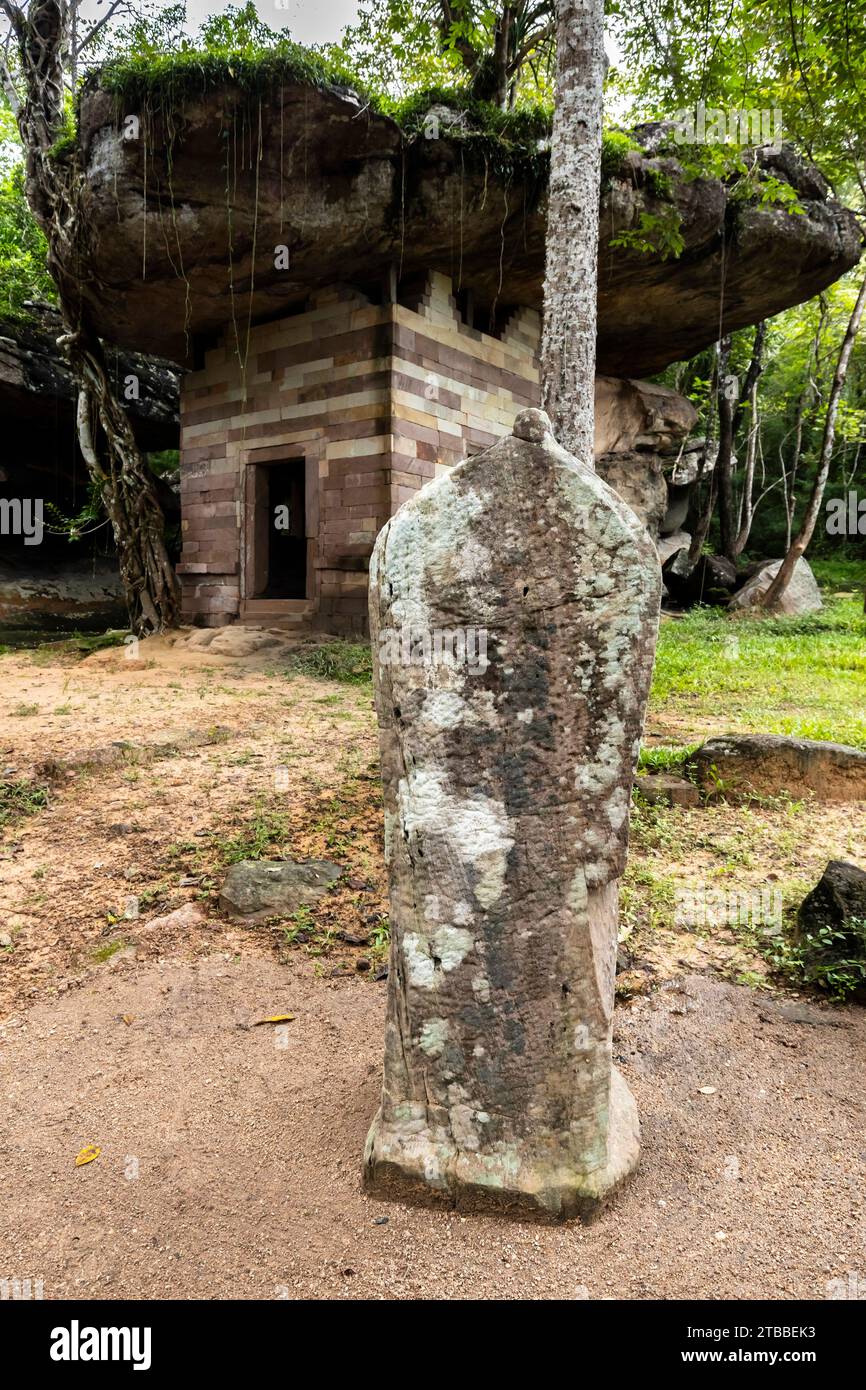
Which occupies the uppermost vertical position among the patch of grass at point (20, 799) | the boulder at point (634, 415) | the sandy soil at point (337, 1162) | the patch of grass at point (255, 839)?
the boulder at point (634, 415)

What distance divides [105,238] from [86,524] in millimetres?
5829

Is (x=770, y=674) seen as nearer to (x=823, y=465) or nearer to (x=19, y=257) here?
(x=823, y=465)

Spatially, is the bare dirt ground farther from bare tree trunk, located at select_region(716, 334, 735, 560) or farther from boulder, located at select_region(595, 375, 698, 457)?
bare tree trunk, located at select_region(716, 334, 735, 560)

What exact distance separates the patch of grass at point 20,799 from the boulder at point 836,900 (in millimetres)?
4041

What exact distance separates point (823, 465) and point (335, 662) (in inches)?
365

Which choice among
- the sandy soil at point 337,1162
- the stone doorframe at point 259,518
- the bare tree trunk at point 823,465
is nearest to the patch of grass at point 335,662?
the stone doorframe at point 259,518

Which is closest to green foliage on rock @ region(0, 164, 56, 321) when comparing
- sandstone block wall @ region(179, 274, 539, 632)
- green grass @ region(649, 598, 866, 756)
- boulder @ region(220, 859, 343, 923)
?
sandstone block wall @ region(179, 274, 539, 632)

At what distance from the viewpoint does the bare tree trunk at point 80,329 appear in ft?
28.4

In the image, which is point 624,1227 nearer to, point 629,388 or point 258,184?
point 258,184

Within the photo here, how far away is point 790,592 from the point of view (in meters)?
14.3

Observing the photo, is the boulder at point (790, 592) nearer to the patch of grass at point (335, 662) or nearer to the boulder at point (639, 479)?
the boulder at point (639, 479)

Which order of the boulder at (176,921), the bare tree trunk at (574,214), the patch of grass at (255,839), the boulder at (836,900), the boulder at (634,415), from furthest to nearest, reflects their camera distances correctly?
1. the boulder at (634,415)
2. the bare tree trunk at (574,214)
3. the patch of grass at (255,839)
4. the boulder at (176,921)
5. the boulder at (836,900)

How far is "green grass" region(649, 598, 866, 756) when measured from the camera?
6.39m

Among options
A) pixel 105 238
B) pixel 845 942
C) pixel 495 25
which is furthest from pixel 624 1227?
pixel 495 25
